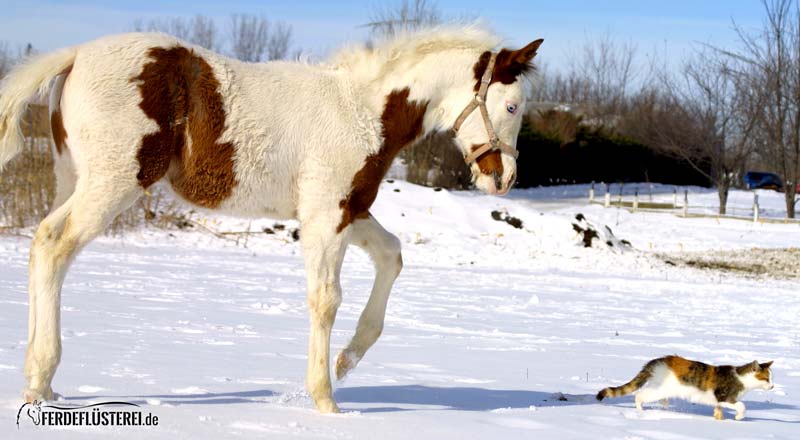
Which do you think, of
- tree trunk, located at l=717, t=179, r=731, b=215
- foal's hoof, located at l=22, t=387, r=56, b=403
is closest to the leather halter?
foal's hoof, located at l=22, t=387, r=56, b=403

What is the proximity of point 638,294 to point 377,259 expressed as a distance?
33.0 feet

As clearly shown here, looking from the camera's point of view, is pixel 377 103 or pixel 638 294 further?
pixel 638 294

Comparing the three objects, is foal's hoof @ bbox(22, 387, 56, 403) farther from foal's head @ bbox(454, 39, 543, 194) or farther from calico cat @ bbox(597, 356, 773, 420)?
calico cat @ bbox(597, 356, 773, 420)

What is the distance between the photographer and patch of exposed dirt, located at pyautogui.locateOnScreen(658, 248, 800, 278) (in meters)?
20.3

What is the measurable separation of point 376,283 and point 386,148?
36.7 inches

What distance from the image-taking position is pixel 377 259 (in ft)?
20.5

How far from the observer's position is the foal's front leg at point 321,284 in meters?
5.61

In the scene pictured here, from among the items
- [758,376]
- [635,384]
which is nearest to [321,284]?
[635,384]

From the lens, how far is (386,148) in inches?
235

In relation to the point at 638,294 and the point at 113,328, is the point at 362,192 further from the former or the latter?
the point at 638,294

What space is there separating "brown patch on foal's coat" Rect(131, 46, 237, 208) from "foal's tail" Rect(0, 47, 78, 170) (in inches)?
19.4

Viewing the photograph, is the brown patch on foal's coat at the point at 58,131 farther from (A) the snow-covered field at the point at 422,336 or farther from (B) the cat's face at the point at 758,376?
(B) the cat's face at the point at 758,376

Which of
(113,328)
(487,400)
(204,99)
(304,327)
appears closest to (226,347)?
(113,328)

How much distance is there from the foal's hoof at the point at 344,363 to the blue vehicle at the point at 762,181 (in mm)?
51154
